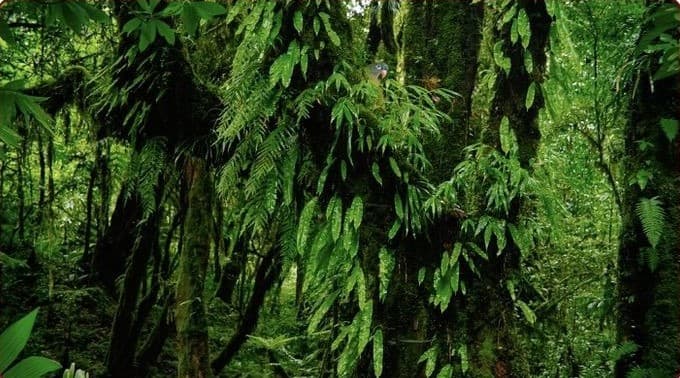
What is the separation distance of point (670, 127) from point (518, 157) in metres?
0.72

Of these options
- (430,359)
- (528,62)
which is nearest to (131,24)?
(528,62)

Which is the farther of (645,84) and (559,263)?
(559,263)

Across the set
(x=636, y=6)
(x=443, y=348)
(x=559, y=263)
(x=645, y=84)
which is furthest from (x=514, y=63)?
(x=559, y=263)

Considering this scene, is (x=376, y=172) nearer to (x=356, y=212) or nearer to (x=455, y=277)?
(x=356, y=212)

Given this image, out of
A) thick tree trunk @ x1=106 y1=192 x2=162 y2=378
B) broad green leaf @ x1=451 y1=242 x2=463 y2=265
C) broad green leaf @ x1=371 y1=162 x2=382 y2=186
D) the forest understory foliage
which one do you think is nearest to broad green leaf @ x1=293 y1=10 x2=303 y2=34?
the forest understory foliage

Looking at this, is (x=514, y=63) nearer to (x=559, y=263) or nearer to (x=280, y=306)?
(x=559, y=263)

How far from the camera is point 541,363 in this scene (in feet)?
17.3

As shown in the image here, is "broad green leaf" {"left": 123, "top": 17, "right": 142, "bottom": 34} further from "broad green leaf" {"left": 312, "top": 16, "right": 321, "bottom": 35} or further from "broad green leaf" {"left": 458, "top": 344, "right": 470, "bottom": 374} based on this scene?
"broad green leaf" {"left": 458, "top": 344, "right": 470, "bottom": 374}

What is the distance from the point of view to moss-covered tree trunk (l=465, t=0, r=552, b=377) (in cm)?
259

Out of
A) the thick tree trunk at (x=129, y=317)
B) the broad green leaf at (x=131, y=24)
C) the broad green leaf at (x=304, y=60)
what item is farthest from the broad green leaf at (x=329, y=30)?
the thick tree trunk at (x=129, y=317)

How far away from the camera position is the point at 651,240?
256 centimetres

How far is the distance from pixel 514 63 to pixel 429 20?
3.27 feet

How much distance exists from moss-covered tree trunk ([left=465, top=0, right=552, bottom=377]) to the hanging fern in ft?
1.88

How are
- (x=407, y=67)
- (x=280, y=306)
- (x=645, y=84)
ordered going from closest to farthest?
(x=645, y=84)
(x=407, y=67)
(x=280, y=306)
